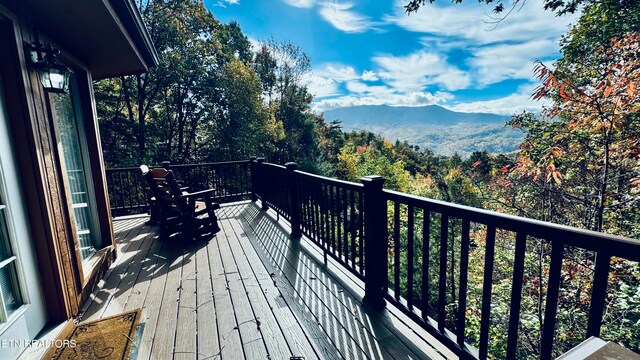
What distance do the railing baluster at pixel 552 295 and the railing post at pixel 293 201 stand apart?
2.75 m

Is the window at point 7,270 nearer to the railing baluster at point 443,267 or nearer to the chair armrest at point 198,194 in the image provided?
the chair armrest at point 198,194

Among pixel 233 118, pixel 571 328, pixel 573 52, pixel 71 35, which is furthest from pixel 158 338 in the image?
pixel 233 118

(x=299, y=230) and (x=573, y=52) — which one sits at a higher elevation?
(x=573, y=52)

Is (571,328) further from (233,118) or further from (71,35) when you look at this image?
(233,118)

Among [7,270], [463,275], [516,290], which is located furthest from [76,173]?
[516,290]

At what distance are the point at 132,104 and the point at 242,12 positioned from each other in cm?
877

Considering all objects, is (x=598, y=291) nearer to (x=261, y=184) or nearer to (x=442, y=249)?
(x=442, y=249)

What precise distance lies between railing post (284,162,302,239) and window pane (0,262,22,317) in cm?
246

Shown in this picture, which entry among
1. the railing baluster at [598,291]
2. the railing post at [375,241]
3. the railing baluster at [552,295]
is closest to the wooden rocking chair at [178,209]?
the railing post at [375,241]

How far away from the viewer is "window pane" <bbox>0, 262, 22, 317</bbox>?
1.66 m

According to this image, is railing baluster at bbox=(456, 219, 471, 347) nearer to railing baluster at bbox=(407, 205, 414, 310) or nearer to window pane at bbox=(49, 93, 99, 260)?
railing baluster at bbox=(407, 205, 414, 310)

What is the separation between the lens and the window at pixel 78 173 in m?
2.56

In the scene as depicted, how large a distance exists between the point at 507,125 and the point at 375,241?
A: 6.04 meters

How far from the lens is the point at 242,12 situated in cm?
1669
